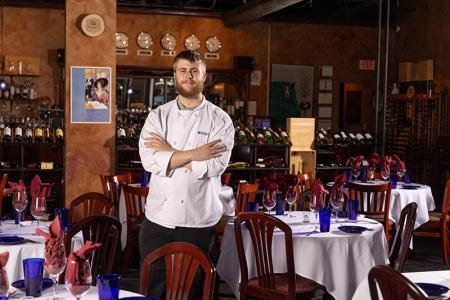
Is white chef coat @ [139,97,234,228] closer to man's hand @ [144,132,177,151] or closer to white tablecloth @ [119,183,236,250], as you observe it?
man's hand @ [144,132,177,151]

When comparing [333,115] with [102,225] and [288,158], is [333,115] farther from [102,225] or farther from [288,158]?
[102,225]

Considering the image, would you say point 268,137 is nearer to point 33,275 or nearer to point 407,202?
point 407,202

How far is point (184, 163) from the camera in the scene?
12.5 ft

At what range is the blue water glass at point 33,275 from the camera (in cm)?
277

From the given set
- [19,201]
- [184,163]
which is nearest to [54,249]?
[184,163]


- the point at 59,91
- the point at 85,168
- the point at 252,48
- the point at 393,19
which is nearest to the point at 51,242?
the point at 85,168

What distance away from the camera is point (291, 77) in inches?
553

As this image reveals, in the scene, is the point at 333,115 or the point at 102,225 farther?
the point at 333,115

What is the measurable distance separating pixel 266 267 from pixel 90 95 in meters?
4.74

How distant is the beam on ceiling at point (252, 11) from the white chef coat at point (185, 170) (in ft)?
21.4

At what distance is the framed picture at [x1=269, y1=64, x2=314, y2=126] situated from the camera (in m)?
14.0

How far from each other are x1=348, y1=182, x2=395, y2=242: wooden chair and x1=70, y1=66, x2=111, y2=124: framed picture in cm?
314

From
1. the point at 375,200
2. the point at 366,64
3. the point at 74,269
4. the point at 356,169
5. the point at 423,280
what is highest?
the point at 366,64

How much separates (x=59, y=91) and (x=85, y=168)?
4482 millimetres
